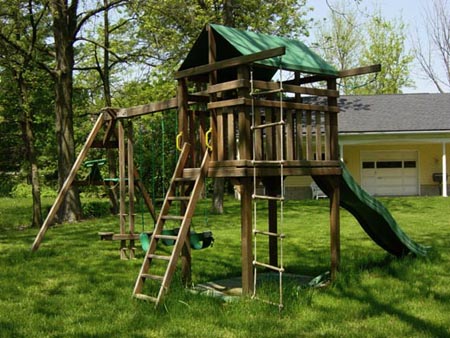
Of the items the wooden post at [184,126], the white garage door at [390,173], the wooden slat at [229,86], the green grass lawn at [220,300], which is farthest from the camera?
the white garage door at [390,173]

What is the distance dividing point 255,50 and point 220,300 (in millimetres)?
3112

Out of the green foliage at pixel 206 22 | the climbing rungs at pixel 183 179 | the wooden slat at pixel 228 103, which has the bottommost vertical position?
the climbing rungs at pixel 183 179

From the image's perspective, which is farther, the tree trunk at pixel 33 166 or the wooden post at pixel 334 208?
the tree trunk at pixel 33 166

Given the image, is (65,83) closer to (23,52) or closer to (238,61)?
(23,52)

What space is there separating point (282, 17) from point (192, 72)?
17.9 meters

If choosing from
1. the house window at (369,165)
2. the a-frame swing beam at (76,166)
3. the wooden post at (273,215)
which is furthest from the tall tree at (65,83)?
the house window at (369,165)

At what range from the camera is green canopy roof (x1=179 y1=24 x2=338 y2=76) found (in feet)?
23.0

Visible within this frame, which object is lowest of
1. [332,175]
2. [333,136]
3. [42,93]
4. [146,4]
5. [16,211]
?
[16,211]

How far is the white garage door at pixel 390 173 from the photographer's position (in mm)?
26250

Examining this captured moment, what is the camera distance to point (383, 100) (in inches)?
1081

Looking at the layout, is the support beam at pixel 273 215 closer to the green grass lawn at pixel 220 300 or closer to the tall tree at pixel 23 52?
the green grass lawn at pixel 220 300

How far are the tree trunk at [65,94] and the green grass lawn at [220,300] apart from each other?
21.3ft

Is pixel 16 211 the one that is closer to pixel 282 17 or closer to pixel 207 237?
pixel 282 17

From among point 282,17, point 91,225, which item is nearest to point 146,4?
point 91,225
